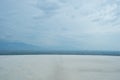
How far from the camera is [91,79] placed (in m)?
6.08

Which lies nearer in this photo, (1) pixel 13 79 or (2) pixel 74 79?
(1) pixel 13 79

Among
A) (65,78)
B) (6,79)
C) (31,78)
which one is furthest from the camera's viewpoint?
(65,78)

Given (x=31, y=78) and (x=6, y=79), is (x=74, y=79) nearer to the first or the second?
(x=31, y=78)

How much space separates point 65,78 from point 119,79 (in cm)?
173

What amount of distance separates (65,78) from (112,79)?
150cm

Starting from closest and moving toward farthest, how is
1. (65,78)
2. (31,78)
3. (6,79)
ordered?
(6,79) → (31,78) → (65,78)

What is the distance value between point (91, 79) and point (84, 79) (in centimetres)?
23

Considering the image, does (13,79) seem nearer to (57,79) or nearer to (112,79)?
(57,79)

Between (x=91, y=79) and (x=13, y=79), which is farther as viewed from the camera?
(x=91, y=79)

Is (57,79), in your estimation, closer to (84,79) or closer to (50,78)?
(50,78)

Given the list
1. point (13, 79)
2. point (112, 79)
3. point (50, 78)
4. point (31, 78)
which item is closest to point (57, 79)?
point (50, 78)

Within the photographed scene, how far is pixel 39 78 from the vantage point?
5.92 metres

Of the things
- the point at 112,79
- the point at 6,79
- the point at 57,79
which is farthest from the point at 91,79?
the point at 6,79

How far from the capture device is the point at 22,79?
5656 mm
